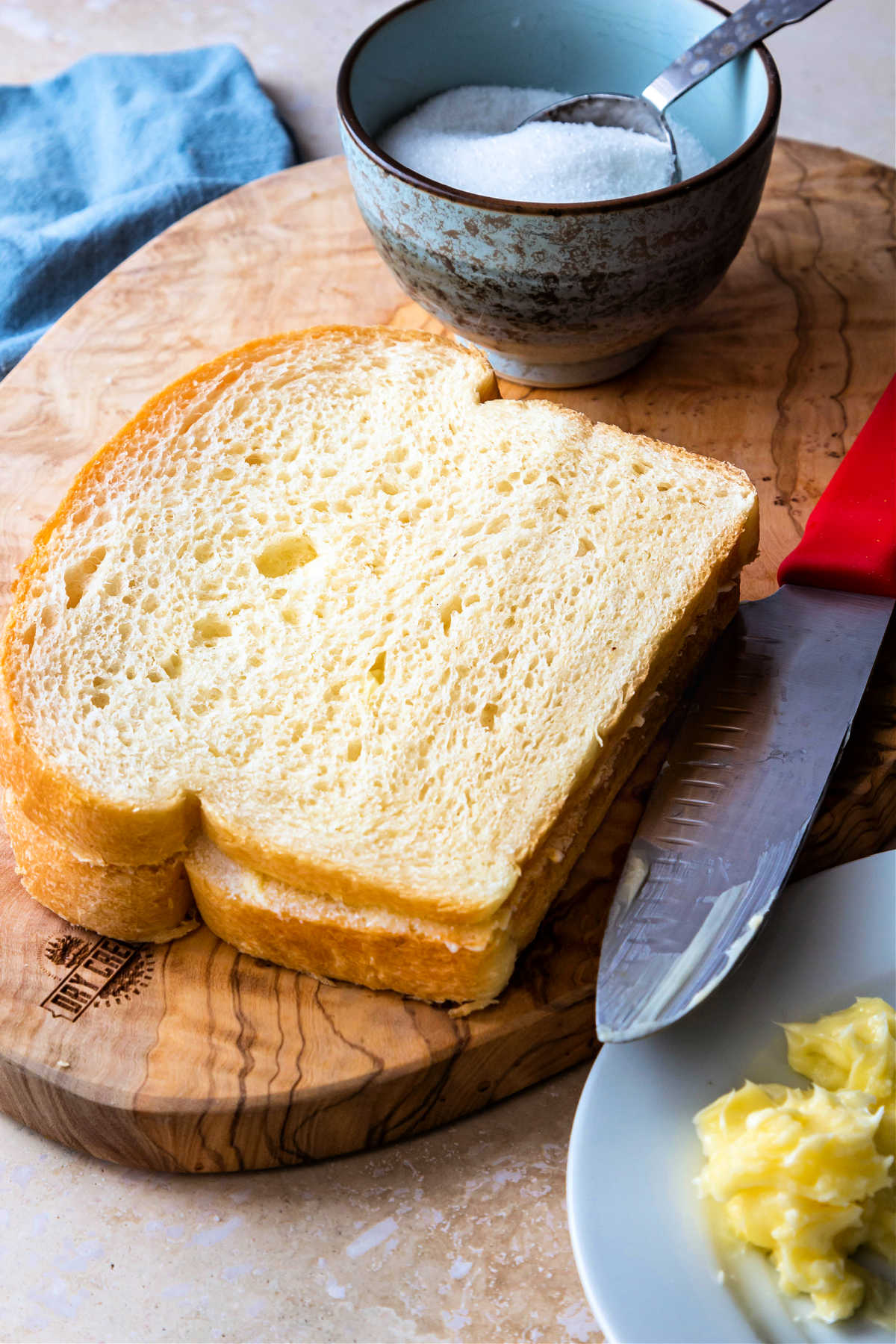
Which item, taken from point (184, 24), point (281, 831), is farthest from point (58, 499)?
point (184, 24)

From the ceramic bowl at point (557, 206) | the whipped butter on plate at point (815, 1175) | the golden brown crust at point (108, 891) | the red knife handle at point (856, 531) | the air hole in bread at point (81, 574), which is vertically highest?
the ceramic bowl at point (557, 206)

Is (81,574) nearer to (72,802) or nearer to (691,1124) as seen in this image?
(72,802)

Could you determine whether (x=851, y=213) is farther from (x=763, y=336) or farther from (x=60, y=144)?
(x=60, y=144)

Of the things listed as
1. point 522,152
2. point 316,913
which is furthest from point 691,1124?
point 522,152

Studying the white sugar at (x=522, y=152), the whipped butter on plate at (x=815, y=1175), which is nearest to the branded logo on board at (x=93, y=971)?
the whipped butter on plate at (x=815, y=1175)

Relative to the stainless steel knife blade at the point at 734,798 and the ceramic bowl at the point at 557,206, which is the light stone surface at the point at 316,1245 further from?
the ceramic bowl at the point at 557,206

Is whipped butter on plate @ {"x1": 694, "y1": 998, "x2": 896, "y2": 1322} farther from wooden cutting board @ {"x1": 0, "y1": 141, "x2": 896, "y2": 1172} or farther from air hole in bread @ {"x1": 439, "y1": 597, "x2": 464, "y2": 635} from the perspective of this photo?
air hole in bread @ {"x1": 439, "y1": 597, "x2": 464, "y2": 635}

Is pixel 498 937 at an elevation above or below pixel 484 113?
below
